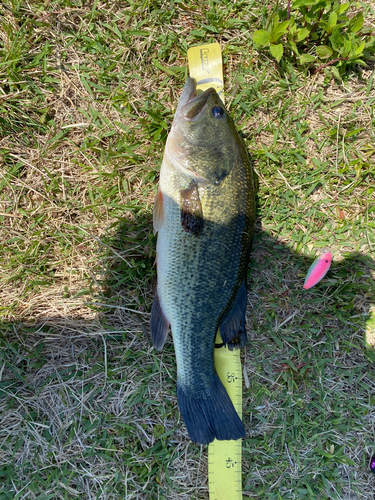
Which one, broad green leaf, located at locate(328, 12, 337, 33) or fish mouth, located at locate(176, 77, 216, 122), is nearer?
fish mouth, located at locate(176, 77, 216, 122)

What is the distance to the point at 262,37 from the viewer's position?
2504mm

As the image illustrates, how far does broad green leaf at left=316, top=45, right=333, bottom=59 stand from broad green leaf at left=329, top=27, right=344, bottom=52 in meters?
0.06

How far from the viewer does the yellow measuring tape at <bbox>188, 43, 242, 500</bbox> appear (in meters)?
2.53

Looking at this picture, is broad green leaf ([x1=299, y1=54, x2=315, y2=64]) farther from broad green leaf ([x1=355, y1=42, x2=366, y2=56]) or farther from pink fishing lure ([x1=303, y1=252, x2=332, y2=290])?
pink fishing lure ([x1=303, y1=252, x2=332, y2=290])

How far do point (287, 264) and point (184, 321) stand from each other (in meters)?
1.12

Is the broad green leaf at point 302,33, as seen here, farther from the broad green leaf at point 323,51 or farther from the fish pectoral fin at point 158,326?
the fish pectoral fin at point 158,326

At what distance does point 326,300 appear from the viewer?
2.71m

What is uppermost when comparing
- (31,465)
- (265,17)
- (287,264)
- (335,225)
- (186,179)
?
(265,17)

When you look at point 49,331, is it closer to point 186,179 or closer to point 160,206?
point 160,206

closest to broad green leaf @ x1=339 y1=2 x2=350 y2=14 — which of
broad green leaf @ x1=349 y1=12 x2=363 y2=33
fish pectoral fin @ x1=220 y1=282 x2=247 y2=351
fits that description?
broad green leaf @ x1=349 y1=12 x2=363 y2=33

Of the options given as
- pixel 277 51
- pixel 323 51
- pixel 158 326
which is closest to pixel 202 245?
pixel 158 326

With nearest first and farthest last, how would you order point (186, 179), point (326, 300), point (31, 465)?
1. point (186, 179)
2. point (31, 465)
3. point (326, 300)

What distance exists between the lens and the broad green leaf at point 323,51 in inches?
101

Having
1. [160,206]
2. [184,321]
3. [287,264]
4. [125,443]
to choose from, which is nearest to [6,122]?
[160,206]
